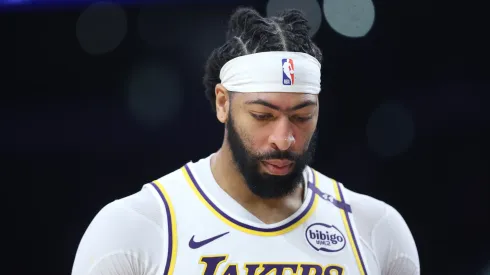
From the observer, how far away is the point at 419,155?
5.92 metres

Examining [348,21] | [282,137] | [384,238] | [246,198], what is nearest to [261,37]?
[282,137]

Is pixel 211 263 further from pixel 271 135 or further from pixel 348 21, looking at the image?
pixel 348 21

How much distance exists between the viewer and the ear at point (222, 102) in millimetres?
2447

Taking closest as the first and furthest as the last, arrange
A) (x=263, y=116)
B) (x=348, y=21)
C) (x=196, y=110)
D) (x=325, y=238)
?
(x=263, y=116), (x=325, y=238), (x=348, y=21), (x=196, y=110)

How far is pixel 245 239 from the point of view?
2332mm

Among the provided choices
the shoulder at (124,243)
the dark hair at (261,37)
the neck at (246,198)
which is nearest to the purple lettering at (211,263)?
the shoulder at (124,243)

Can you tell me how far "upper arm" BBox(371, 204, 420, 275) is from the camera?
2.49 m

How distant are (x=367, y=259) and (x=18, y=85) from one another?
139 inches

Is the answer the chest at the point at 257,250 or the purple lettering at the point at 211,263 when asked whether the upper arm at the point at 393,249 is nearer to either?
the chest at the point at 257,250

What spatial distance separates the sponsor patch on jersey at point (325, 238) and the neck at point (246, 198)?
0.34 ft

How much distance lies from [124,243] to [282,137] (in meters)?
0.61

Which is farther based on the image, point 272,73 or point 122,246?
Result: point 272,73

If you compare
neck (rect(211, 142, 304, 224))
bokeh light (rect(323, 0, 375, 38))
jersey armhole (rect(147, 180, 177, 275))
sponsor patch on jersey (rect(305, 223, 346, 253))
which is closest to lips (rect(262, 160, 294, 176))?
neck (rect(211, 142, 304, 224))

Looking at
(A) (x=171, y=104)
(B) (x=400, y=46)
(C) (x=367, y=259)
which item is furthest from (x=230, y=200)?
(B) (x=400, y=46)
